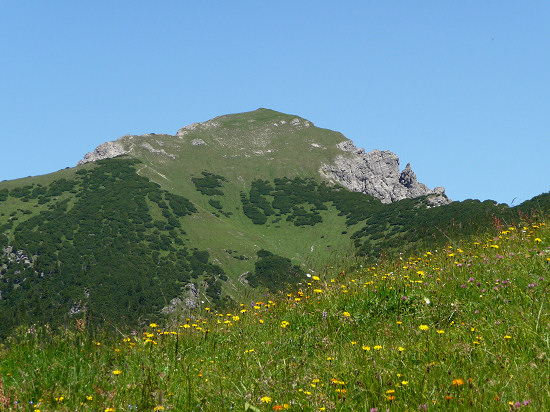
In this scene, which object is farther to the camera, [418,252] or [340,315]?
[418,252]

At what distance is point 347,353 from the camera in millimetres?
5078

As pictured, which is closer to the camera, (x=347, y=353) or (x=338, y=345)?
(x=347, y=353)

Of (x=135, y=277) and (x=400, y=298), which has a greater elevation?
(x=400, y=298)

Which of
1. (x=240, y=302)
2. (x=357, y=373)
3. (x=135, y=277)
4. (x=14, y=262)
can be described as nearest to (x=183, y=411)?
(x=357, y=373)

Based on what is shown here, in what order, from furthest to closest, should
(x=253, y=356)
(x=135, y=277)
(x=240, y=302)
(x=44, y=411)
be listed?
(x=135, y=277) → (x=240, y=302) → (x=253, y=356) → (x=44, y=411)

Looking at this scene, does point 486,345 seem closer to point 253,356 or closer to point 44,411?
point 253,356

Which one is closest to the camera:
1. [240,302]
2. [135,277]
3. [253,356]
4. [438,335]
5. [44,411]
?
[44,411]

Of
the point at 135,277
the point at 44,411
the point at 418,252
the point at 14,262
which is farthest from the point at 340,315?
the point at 14,262

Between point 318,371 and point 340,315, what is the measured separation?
191 centimetres

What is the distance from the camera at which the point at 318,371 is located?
4.70 m

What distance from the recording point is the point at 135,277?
175875mm

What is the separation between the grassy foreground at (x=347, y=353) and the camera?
3.79 m

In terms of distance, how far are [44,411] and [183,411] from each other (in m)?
1.31

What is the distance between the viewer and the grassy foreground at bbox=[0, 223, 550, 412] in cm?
379
